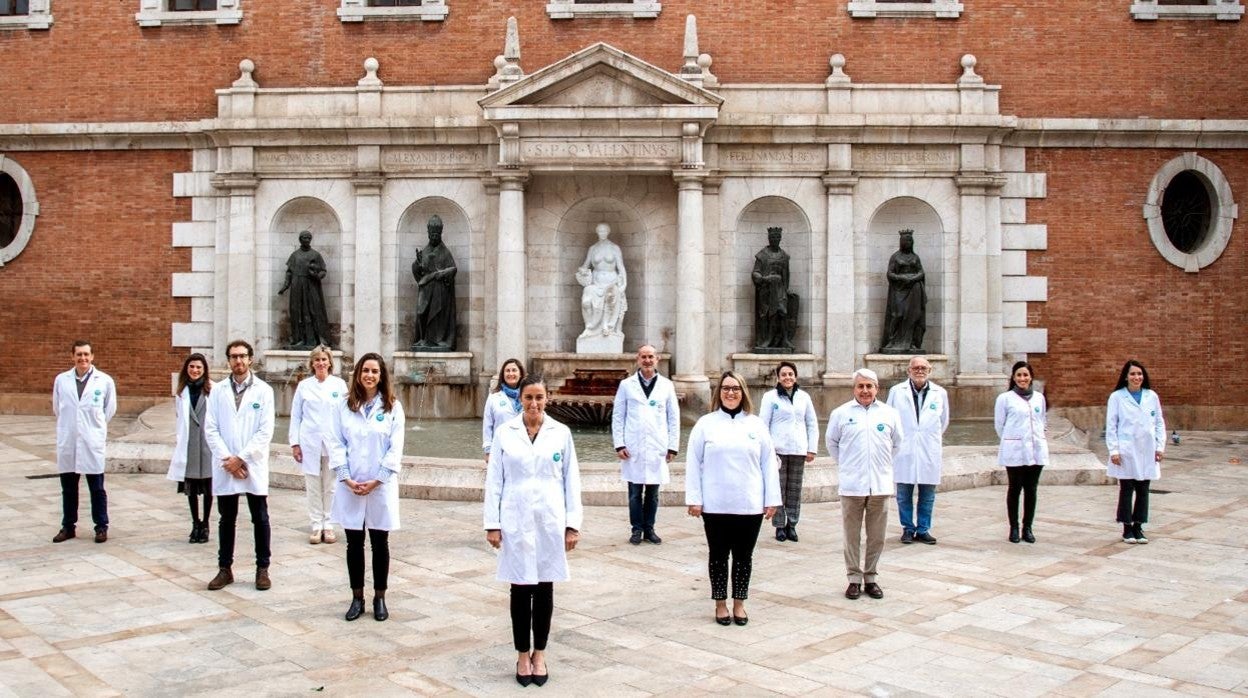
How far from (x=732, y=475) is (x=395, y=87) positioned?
46.5ft

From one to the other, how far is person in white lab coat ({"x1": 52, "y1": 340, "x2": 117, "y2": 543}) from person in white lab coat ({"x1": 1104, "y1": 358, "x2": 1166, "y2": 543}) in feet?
30.4

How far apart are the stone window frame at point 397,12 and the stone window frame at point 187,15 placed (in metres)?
1.94

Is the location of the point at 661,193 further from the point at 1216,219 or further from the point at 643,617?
the point at 643,617

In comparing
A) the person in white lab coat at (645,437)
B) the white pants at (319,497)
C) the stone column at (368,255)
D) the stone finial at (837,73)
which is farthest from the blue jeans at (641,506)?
the stone finial at (837,73)

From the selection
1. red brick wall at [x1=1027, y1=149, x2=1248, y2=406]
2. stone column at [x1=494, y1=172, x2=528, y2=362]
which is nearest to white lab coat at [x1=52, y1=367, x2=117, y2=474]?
stone column at [x1=494, y1=172, x2=528, y2=362]

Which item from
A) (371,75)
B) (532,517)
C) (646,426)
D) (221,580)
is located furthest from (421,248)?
(532,517)

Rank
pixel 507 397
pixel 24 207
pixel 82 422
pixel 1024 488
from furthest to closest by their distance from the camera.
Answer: pixel 24 207, pixel 1024 488, pixel 82 422, pixel 507 397

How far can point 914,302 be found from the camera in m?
19.2

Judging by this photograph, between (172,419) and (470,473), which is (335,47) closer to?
(172,419)

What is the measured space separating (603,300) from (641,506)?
29.8 feet

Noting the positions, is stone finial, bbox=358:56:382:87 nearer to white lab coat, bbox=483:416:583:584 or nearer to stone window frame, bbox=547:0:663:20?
stone window frame, bbox=547:0:663:20

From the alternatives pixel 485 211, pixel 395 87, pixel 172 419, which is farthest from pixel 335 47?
pixel 172 419

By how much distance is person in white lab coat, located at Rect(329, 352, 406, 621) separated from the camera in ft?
25.4

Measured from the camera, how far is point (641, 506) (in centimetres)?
1053
